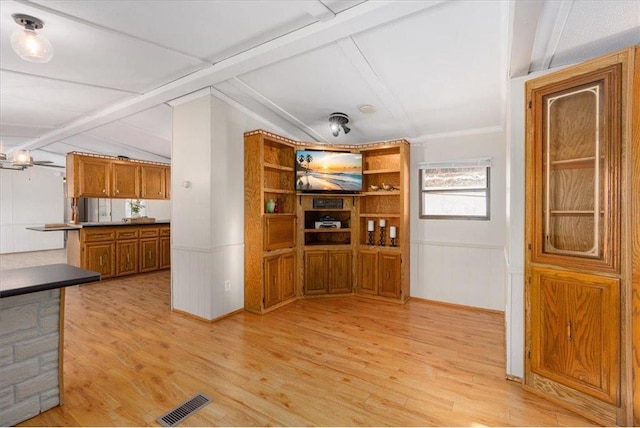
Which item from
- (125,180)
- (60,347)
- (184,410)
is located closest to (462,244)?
(184,410)

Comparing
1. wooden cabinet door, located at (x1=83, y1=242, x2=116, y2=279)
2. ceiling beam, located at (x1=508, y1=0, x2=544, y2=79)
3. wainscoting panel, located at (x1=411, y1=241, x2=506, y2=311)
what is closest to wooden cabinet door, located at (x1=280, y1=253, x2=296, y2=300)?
wainscoting panel, located at (x1=411, y1=241, x2=506, y2=311)

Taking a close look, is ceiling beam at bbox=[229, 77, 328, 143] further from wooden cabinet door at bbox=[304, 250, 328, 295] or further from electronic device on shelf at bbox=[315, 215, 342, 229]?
wooden cabinet door at bbox=[304, 250, 328, 295]

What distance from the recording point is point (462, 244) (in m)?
4.04

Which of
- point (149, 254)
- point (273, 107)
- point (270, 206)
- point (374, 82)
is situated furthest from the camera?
point (149, 254)

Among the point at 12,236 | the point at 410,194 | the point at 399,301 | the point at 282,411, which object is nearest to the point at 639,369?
the point at 282,411

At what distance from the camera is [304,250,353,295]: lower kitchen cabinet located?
439cm

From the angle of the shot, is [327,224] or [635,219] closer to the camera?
[635,219]

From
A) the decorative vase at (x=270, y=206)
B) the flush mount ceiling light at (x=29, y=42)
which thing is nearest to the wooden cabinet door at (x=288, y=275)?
the decorative vase at (x=270, y=206)

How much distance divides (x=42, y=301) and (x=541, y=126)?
353cm

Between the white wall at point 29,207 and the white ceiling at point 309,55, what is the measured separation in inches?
205

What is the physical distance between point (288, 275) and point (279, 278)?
0.20 meters

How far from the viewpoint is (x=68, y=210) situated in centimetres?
938

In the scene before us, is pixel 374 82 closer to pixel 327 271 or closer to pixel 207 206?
pixel 207 206

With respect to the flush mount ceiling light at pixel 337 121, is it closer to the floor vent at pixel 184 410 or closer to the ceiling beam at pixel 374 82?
the ceiling beam at pixel 374 82
